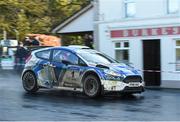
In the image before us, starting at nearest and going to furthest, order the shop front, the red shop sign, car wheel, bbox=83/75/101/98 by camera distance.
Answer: car wheel, bbox=83/75/101/98, the red shop sign, the shop front

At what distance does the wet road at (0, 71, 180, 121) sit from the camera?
505 inches

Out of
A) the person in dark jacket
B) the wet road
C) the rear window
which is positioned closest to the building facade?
the person in dark jacket

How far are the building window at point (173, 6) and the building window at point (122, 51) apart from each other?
279cm

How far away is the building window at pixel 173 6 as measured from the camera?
2459cm

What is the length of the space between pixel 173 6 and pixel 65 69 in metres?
8.70

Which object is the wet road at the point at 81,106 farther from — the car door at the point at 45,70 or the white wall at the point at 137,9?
the white wall at the point at 137,9

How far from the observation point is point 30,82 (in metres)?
18.8

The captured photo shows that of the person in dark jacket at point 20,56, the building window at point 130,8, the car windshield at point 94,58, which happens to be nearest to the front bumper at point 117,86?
the car windshield at point 94,58

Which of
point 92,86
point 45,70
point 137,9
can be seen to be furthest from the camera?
point 137,9

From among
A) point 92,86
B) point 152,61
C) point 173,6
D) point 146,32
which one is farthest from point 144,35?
point 92,86

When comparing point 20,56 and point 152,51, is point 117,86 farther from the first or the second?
point 20,56

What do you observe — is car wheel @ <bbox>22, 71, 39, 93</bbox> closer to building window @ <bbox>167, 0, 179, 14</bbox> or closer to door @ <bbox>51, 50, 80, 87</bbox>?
door @ <bbox>51, 50, 80, 87</bbox>

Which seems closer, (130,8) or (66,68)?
(66,68)

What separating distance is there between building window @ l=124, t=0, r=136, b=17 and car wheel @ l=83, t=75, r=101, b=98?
9606 mm
